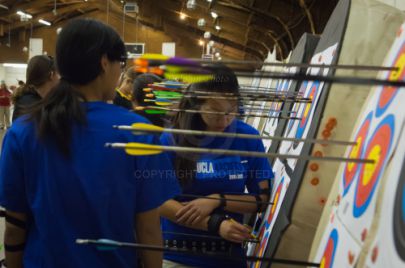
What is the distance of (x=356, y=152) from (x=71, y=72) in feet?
1.82

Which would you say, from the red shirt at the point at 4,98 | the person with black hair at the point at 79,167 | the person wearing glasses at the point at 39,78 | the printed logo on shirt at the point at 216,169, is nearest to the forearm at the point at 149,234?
the person with black hair at the point at 79,167

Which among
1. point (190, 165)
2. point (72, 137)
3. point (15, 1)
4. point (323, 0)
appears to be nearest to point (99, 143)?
point (72, 137)

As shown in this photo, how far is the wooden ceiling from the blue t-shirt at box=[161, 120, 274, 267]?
12.2 feet

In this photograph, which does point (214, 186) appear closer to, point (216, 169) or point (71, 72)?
point (216, 169)

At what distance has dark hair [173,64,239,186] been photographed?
1098mm

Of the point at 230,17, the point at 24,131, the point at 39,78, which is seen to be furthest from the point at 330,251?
the point at 230,17

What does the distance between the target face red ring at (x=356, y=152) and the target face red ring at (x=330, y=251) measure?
0.07 m

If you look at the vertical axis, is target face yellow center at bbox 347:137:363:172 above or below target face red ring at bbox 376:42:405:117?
below

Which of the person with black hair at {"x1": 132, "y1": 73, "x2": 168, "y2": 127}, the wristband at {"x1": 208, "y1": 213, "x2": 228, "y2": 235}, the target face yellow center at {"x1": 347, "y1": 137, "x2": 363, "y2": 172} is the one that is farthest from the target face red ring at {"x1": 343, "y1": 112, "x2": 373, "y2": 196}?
the person with black hair at {"x1": 132, "y1": 73, "x2": 168, "y2": 127}

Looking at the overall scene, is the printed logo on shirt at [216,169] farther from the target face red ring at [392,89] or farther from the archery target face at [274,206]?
the target face red ring at [392,89]

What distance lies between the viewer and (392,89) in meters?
0.59

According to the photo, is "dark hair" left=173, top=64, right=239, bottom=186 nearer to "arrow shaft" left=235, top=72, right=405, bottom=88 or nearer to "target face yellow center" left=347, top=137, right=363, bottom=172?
"target face yellow center" left=347, top=137, right=363, bottom=172

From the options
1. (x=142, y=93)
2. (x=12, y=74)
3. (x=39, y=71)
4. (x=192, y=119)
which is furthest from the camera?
(x=12, y=74)

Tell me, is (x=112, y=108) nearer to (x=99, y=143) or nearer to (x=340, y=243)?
(x=99, y=143)
